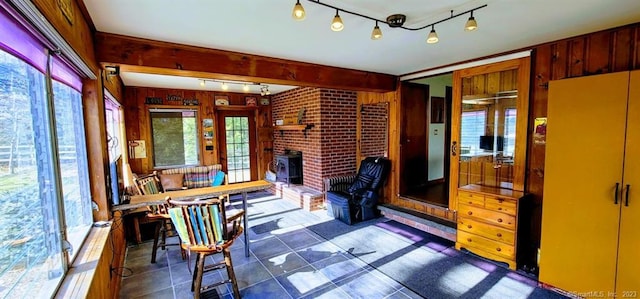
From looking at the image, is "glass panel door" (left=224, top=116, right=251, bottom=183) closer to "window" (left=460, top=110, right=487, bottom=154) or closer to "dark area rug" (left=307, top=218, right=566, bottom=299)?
"dark area rug" (left=307, top=218, right=566, bottom=299)

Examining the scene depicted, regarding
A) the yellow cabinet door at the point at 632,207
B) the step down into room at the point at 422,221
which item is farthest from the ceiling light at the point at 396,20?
the step down into room at the point at 422,221

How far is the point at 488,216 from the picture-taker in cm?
309

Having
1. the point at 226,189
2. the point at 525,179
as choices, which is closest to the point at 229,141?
the point at 226,189

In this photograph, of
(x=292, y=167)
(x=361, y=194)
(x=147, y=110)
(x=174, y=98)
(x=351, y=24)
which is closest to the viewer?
(x=351, y=24)

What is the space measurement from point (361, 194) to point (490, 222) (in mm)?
1899

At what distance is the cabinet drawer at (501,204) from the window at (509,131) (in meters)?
0.64

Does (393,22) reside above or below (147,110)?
above

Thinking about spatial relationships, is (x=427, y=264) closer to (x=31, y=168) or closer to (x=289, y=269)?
(x=289, y=269)

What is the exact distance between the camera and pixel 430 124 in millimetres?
5547

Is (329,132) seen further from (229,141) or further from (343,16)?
(343,16)

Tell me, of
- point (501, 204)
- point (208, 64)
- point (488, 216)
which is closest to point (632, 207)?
point (501, 204)

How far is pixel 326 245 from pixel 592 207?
263cm

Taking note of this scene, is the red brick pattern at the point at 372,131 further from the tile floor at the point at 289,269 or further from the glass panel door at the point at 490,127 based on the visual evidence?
the tile floor at the point at 289,269

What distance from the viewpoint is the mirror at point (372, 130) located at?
5.22m
